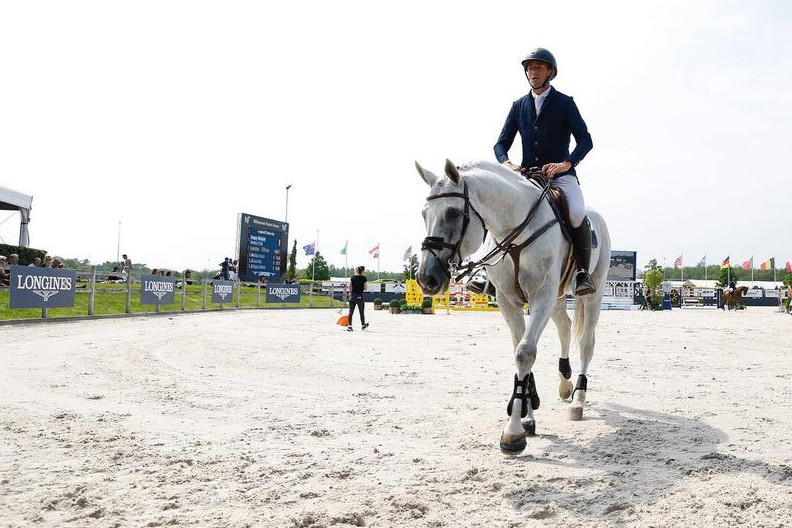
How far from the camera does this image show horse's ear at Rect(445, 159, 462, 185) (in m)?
4.42

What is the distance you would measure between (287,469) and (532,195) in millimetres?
2965

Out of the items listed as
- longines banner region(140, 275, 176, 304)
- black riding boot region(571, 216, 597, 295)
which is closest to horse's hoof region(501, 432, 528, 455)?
black riding boot region(571, 216, 597, 295)

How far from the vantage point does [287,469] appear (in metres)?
3.89

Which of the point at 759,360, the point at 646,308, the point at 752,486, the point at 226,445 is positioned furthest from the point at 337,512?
the point at 646,308

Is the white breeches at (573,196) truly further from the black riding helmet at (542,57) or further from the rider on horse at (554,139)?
the black riding helmet at (542,57)

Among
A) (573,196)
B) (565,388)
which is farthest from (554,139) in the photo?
(565,388)

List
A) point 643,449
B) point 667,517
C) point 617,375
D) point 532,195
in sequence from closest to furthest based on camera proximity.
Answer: point 667,517 < point 643,449 < point 532,195 < point 617,375

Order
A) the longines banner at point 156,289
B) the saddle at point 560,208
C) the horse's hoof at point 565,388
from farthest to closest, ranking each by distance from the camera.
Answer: the longines banner at point 156,289
the horse's hoof at point 565,388
the saddle at point 560,208

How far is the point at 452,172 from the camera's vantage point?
4.45m

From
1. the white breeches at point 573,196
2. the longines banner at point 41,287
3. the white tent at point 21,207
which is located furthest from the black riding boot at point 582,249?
the white tent at point 21,207

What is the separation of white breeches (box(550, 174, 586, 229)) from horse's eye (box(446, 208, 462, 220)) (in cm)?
158

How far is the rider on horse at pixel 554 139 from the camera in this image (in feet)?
18.5

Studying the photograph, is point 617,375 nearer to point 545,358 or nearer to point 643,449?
point 545,358

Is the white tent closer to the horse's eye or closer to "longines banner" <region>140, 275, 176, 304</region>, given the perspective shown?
"longines banner" <region>140, 275, 176, 304</region>
